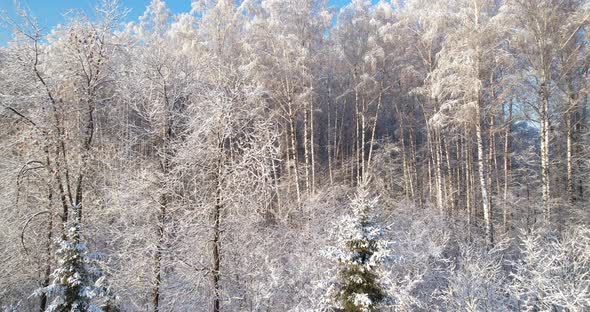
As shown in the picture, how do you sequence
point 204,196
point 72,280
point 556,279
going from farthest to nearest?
point 556,279
point 204,196
point 72,280

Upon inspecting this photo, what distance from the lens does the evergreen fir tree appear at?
630cm

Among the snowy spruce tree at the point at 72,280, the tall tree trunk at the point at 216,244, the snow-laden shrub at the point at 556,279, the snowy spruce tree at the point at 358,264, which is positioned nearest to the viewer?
the snowy spruce tree at the point at 72,280

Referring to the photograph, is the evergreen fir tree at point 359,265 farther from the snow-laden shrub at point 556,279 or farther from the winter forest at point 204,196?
the snow-laden shrub at point 556,279

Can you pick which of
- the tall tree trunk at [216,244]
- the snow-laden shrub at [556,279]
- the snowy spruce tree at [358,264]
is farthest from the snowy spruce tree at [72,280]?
the snow-laden shrub at [556,279]

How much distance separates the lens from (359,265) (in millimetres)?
6379

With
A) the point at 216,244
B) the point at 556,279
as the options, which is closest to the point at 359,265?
the point at 216,244

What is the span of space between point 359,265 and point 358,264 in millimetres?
26

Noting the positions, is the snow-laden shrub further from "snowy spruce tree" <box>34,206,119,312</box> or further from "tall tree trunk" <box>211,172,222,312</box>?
"snowy spruce tree" <box>34,206,119,312</box>

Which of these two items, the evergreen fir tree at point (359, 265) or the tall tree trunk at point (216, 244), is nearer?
the evergreen fir tree at point (359, 265)

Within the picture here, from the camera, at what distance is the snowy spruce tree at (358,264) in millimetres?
6305

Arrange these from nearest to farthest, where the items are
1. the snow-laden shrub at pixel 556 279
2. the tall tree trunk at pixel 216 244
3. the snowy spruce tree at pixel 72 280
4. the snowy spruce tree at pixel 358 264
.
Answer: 1. the snowy spruce tree at pixel 72 280
2. the snowy spruce tree at pixel 358 264
3. the tall tree trunk at pixel 216 244
4. the snow-laden shrub at pixel 556 279

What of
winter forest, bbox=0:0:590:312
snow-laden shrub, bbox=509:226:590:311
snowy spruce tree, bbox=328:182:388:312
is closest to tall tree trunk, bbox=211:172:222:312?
winter forest, bbox=0:0:590:312

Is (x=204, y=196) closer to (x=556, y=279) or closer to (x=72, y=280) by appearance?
Answer: (x=72, y=280)

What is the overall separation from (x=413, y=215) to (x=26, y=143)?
12.8 meters
